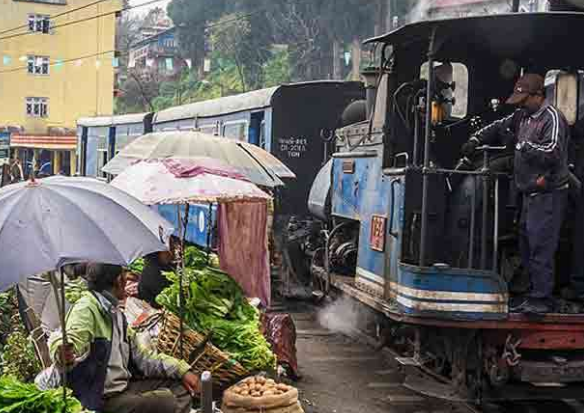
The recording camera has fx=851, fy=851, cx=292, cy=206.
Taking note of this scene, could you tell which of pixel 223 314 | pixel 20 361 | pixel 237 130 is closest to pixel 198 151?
pixel 223 314

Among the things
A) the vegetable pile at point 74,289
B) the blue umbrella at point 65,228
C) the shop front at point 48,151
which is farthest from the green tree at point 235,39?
the blue umbrella at point 65,228

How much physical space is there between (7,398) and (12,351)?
1.74 metres

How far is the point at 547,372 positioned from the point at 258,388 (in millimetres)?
2129

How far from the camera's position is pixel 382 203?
7254 millimetres

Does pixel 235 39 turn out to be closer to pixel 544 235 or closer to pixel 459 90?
pixel 459 90

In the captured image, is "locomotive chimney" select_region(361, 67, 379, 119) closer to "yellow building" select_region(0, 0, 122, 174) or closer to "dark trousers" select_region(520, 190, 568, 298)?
"dark trousers" select_region(520, 190, 568, 298)

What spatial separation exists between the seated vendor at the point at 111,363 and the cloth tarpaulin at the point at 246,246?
3.54 m

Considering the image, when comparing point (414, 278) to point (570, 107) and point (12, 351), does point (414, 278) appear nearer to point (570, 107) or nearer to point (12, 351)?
point (570, 107)

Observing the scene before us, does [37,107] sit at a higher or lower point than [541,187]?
higher

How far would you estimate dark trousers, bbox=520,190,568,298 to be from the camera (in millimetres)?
6145

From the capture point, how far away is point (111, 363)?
15.2 feet

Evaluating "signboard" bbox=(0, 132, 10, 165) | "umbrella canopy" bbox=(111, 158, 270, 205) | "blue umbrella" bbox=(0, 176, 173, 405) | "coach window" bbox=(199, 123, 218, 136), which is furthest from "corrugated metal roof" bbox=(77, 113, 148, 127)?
"blue umbrella" bbox=(0, 176, 173, 405)

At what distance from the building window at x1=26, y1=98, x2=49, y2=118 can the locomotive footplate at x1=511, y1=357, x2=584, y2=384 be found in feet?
138

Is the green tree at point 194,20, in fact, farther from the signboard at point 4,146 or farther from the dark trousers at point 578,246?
the dark trousers at point 578,246
